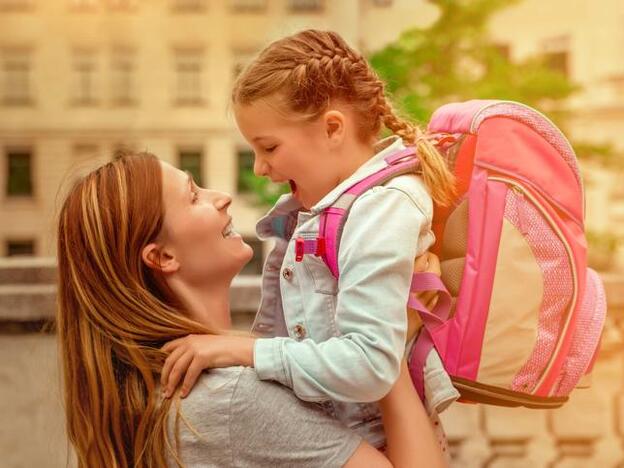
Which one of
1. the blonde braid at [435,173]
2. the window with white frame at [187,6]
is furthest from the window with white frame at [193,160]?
the blonde braid at [435,173]

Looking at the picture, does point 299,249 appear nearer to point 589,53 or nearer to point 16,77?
point 589,53

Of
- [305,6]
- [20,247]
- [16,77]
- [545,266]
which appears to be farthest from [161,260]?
[16,77]

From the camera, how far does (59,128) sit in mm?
30578

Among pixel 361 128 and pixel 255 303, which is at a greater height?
pixel 361 128

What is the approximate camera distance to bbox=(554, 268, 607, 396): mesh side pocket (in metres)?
1.56

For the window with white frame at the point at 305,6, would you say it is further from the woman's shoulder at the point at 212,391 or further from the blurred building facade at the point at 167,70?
the woman's shoulder at the point at 212,391

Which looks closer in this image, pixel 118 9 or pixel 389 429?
pixel 389 429

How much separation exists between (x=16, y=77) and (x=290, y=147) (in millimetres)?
32554

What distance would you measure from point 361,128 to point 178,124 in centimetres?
2977

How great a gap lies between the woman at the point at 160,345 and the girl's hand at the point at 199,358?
0.05 ft

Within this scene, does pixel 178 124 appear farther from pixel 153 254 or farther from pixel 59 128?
pixel 153 254

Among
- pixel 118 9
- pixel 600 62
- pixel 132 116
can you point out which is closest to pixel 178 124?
pixel 132 116

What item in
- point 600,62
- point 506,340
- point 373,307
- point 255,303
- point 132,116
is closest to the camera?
point 373,307

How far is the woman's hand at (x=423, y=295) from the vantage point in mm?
1487
